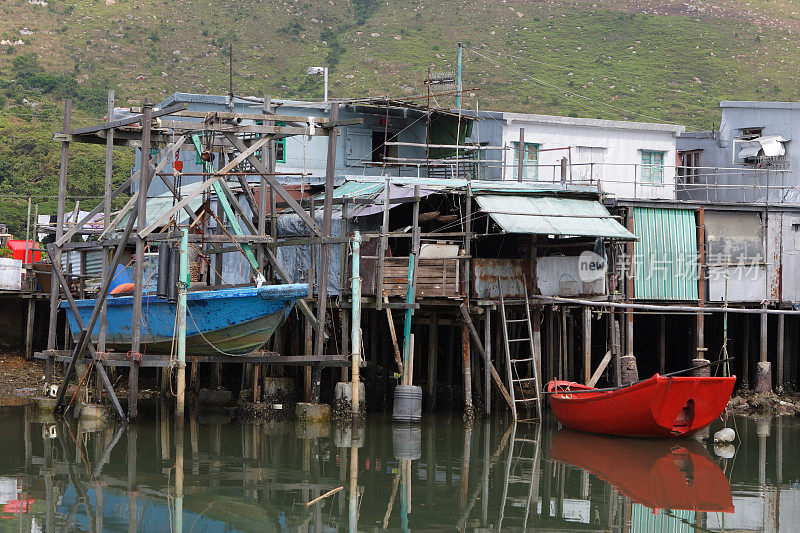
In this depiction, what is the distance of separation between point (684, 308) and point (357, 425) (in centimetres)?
777

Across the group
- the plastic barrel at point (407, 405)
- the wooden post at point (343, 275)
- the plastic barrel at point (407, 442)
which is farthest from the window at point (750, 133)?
the plastic barrel at point (407, 442)

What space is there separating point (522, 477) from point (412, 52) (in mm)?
52940

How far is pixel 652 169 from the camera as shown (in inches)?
1233

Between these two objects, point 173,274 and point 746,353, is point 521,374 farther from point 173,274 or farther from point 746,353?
point 173,274

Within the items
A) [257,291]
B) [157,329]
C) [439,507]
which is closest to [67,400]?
[157,329]

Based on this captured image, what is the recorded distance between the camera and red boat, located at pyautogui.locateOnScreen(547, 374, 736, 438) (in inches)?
769

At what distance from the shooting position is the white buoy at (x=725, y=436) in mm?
20389

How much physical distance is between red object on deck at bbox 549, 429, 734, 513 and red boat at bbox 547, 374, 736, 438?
0.29 meters

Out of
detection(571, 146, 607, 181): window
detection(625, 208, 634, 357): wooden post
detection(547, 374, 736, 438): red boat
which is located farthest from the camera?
detection(571, 146, 607, 181): window

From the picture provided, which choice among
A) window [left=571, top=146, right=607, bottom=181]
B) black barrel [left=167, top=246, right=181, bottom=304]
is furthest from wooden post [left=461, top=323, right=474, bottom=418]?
window [left=571, top=146, right=607, bottom=181]

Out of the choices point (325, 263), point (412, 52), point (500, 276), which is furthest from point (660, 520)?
point (412, 52)

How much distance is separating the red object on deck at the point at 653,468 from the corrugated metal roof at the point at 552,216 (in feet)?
14.4

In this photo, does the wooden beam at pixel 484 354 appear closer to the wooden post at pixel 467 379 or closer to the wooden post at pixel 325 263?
the wooden post at pixel 467 379

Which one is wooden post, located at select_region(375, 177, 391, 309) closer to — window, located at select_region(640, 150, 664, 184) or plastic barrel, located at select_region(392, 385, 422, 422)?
plastic barrel, located at select_region(392, 385, 422, 422)
